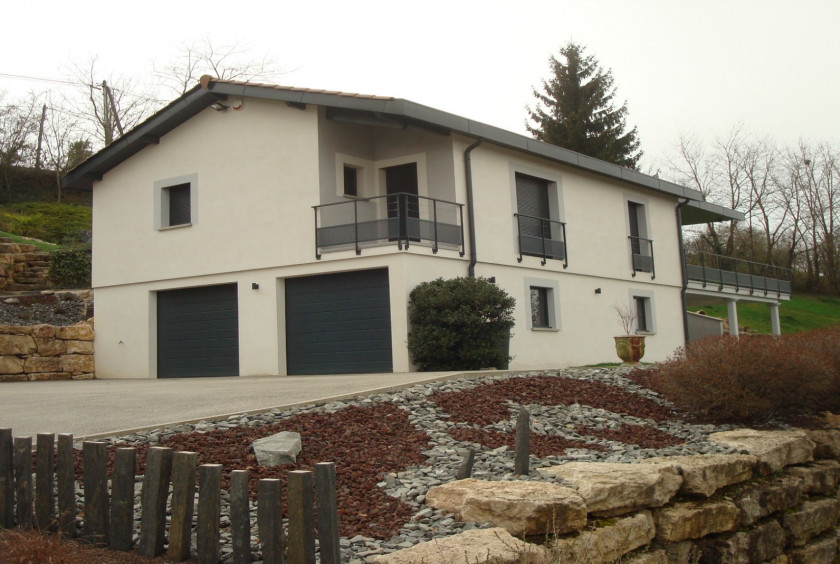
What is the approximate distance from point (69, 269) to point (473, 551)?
2345cm

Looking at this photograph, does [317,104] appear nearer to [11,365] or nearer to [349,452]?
[11,365]

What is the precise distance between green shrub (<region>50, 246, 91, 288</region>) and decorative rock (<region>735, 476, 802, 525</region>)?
72.3 ft

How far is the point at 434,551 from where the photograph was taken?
4.70m

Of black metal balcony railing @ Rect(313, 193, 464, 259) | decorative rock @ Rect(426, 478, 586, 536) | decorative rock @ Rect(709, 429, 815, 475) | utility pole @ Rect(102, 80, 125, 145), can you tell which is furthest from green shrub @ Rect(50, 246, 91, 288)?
decorative rock @ Rect(426, 478, 586, 536)

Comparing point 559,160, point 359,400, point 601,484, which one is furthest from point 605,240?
point 601,484

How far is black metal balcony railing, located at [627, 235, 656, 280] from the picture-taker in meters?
23.8

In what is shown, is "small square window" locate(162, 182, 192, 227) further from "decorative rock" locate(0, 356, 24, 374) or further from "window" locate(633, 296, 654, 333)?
"window" locate(633, 296, 654, 333)

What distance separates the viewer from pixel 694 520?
6.88 m

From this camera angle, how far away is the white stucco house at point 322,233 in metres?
17.0

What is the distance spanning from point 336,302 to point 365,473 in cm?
1102

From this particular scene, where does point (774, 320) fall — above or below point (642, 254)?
below

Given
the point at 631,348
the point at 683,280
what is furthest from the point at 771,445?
the point at 683,280

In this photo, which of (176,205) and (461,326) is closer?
(461,326)

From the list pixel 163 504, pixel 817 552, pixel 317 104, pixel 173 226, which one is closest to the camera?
pixel 163 504
